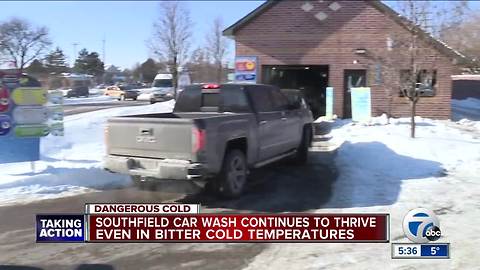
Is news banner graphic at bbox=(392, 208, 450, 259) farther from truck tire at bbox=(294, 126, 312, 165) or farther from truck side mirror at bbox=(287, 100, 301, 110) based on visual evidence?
truck tire at bbox=(294, 126, 312, 165)

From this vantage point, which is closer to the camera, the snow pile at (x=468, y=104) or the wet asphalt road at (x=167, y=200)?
the wet asphalt road at (x=167, y=200)

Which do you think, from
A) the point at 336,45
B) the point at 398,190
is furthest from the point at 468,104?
the point at 398,190

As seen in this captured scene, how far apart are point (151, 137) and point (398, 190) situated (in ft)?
13.5

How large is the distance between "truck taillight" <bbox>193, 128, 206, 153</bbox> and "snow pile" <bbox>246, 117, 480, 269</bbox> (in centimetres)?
197

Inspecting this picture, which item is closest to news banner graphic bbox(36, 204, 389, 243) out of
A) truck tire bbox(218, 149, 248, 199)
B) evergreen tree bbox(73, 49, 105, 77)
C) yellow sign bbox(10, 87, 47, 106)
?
truck tire bbox(218, 149, 248, 199)

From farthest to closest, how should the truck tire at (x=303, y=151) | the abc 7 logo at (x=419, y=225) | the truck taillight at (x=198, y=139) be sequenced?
the truck tire at (x=303, y=151) < the truck taillight at (x=198, y=139) < the abc 7 logo at (x=419, y=225)

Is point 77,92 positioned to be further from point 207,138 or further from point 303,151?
point 207,138

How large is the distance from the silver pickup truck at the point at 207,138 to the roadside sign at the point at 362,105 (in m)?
8.95

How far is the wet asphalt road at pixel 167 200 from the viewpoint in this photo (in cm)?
545

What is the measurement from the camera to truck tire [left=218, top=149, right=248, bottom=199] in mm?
8055

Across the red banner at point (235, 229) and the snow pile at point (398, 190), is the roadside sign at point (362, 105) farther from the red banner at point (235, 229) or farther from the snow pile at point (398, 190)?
the red banner at point (235, 229)

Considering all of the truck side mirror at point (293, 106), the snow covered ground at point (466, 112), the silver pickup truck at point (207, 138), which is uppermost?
the truck side mirror at point (293, 106)

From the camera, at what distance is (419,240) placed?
5250 mm

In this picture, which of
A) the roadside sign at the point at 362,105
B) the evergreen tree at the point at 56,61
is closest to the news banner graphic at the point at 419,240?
the roadside sign at the point at 362,105
